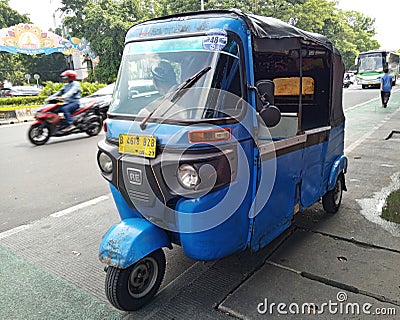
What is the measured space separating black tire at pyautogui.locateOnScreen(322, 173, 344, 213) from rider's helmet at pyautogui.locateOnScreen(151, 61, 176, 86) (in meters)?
2.47

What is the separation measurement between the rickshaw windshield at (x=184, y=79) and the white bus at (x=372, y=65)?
87.6 ft

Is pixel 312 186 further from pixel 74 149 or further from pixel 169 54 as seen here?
pixel 74 149

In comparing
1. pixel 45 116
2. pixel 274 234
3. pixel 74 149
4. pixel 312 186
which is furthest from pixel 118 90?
pixel 45 116

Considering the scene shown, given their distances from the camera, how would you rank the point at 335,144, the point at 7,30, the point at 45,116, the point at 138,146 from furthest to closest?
the point at 7,30 → the point at 45,116 → the point at 335,144 → the point at 138,146

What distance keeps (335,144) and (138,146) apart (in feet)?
8.53

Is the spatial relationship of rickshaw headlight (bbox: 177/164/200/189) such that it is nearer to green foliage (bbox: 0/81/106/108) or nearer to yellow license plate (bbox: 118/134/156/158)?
yellow license plate (bbox: 118/134/156/158)

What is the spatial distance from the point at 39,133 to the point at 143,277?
24.3ft

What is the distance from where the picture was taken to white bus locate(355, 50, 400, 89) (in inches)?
1024

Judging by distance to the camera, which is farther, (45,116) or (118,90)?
(45,116)

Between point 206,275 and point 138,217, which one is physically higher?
point 138,217

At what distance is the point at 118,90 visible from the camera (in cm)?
301

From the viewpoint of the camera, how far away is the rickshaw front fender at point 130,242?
243 centimetres

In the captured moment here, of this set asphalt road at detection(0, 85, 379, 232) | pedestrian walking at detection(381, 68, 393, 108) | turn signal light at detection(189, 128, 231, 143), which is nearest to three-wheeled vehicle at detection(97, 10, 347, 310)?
turn signal light at detection(189, 128, 231, 143)

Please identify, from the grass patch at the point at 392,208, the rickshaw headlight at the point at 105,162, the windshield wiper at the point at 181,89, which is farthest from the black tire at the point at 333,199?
the rickshaw headlight at the point at 105,162
